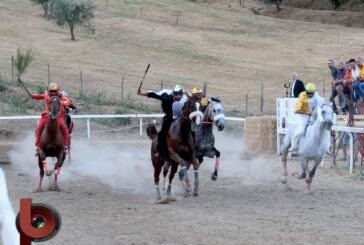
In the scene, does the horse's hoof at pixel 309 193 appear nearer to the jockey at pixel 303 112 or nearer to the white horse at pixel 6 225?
the jockey at pixel 303 112

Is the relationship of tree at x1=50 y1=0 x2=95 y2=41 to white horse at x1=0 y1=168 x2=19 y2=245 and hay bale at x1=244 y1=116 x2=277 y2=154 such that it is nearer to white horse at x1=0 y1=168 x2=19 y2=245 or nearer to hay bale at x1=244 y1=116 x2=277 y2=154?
hay bale at x1=244 y1=116 x2=277 y2=154

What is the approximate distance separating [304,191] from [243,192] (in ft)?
3.86

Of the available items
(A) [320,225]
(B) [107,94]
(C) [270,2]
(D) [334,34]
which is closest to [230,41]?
(D) [334,34]

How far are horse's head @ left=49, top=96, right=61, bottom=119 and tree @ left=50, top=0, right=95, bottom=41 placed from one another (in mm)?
44754

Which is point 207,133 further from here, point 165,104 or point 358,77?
point 358,77

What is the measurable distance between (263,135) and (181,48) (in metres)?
35.1

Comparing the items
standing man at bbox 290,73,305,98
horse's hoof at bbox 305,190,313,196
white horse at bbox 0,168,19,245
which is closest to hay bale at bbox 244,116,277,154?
standing man at bbox 290,73,305,98

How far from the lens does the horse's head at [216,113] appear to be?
62.2 ft

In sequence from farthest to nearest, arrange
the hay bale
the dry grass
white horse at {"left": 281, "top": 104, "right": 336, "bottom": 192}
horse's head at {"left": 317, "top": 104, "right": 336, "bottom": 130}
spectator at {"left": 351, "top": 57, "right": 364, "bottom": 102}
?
the dry grass < the hay bale < spectator at {"left": 351, "top": 57, "right": 364, "bottom": 102} < white horse at {"left": 281, "top": 104, "right": 336, "bottom": 192} < horse's head at {"left": 317, "top": 104, "right": 336, "bottom": 130}

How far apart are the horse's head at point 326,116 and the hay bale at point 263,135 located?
11.0 m

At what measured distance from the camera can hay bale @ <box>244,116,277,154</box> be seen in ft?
96.7

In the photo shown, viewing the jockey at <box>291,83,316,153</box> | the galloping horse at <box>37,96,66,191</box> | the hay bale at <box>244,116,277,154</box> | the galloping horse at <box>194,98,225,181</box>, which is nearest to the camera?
the galloping horse at <box>37,96,66,191</box>

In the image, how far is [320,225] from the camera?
14078 mm

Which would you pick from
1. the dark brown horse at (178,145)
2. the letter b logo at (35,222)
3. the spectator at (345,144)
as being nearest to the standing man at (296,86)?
the spectator at (345,144)
